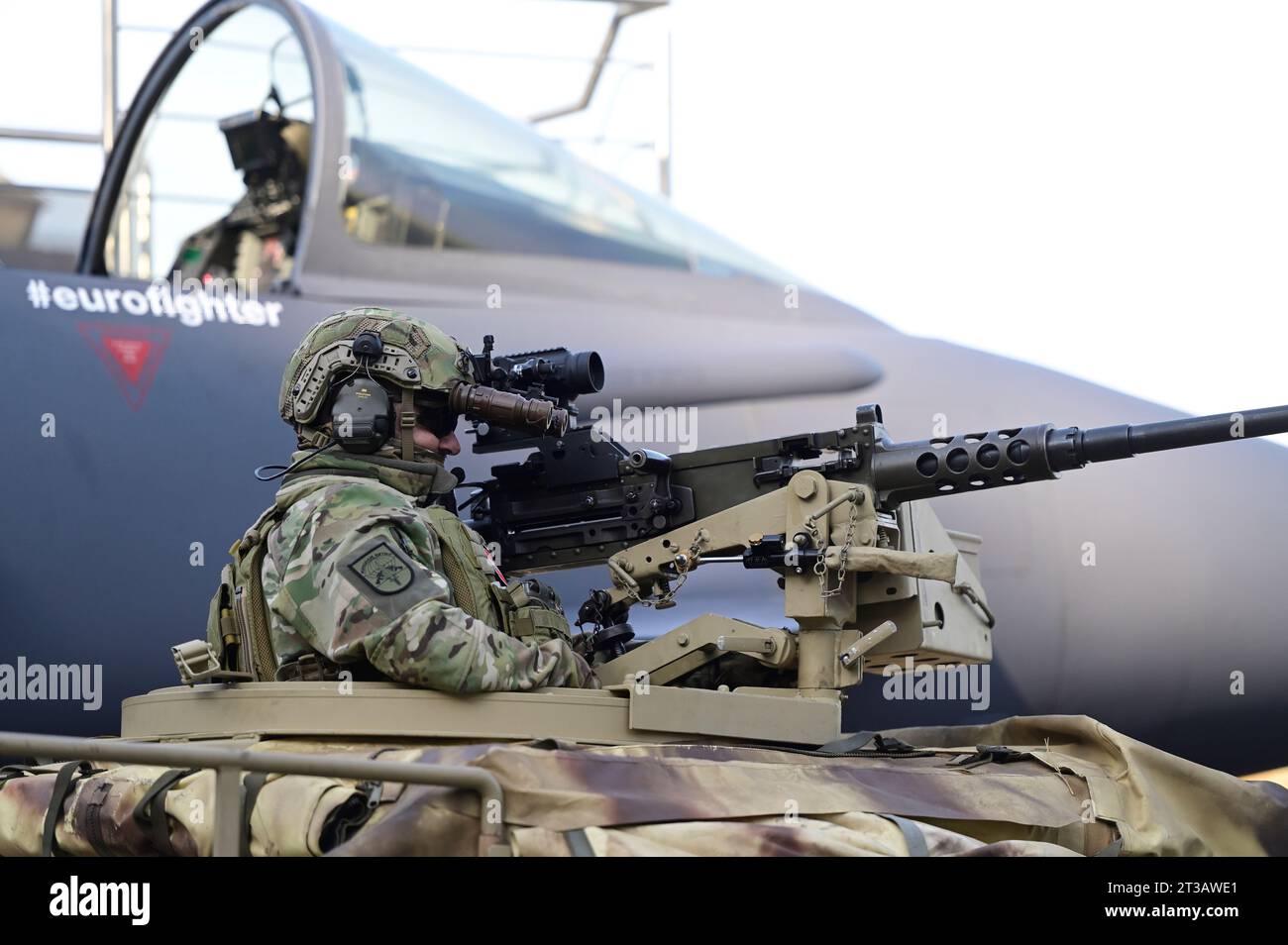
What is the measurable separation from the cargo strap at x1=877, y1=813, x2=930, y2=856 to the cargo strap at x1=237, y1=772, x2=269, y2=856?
4.57ft

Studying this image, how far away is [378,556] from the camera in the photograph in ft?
13.6

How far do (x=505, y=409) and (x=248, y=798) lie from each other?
4.96 feet

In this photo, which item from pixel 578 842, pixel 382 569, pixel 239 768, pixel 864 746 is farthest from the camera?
pixel 864 746

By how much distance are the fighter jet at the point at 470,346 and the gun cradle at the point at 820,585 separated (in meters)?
1.69

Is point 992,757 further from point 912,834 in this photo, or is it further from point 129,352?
Result: point 129,352

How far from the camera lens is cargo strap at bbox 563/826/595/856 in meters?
3.27

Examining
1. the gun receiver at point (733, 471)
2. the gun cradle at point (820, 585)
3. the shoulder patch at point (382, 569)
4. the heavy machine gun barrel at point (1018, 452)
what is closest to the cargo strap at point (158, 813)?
the shoulder patch at point (382, 569)

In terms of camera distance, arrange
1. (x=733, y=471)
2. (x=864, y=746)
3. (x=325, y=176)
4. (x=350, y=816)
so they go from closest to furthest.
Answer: (x=350, y=816)
(x=864, y=746)
(x=733, y=471)
(x=325, y=176)

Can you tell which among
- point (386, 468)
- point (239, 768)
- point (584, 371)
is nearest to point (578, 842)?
point (239, 768)

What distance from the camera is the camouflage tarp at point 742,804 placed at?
3.34 metres

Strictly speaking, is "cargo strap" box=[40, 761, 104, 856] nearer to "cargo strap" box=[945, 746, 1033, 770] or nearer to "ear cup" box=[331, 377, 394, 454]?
"ear cup" box=[331, 377, 394, 454]

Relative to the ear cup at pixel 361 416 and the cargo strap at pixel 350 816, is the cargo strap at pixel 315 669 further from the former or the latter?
the cargo strap at pixel 350 816

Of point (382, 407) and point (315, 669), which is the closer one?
point (315, 669)

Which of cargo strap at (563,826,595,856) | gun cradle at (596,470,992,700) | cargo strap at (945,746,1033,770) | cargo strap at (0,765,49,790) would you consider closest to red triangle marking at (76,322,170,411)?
cargo strap at (0,765,49,790)
